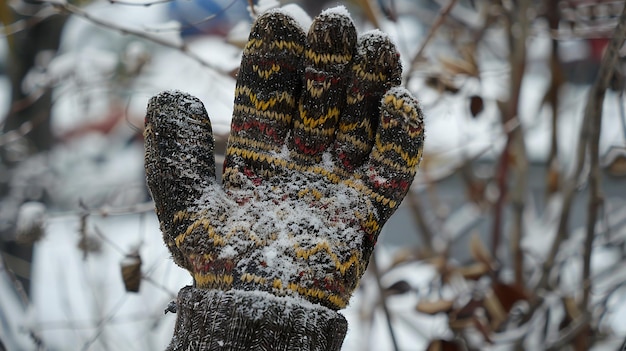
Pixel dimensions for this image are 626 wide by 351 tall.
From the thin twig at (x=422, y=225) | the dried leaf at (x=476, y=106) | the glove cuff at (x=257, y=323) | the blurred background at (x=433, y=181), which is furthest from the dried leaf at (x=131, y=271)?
the thin twig at (x=422, y=225)

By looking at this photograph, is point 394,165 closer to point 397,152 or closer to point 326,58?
point 397,152

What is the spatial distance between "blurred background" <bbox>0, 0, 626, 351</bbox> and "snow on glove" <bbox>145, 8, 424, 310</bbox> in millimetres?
118

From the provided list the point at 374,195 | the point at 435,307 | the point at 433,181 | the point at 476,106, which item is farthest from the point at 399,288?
the point at 374,195

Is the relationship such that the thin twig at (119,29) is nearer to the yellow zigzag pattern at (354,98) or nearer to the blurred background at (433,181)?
the blurred background at (433,181)

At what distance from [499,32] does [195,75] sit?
141cm

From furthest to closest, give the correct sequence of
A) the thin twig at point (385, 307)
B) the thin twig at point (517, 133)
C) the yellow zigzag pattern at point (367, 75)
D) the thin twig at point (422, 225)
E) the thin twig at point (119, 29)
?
the thin twig at point (422, 225) → the thin twig at point (517, 133) → the thin twig at point (385, 307) → the thin twig at point (119, 29) → the yellow zigzag pattern at point (367, 75)

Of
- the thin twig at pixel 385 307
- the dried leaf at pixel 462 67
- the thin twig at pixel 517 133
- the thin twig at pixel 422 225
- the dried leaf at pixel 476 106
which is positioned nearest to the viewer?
the thin twig at pixel 385 307

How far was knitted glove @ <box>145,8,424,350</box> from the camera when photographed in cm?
111

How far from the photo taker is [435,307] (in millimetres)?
1863

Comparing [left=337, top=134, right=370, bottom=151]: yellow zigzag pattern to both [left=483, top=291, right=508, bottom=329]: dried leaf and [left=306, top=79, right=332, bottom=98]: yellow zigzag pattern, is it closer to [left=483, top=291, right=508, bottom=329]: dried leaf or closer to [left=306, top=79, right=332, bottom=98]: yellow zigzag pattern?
[left=306, top=79, right=332, bottom=98]: yellow zigzag pattern

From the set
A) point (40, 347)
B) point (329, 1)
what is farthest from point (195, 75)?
point (40, 347)

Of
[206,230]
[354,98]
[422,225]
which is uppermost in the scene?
[354,98]

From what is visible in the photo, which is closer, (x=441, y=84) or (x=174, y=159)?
(x=174, y=159)

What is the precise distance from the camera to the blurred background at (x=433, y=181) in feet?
5.90
